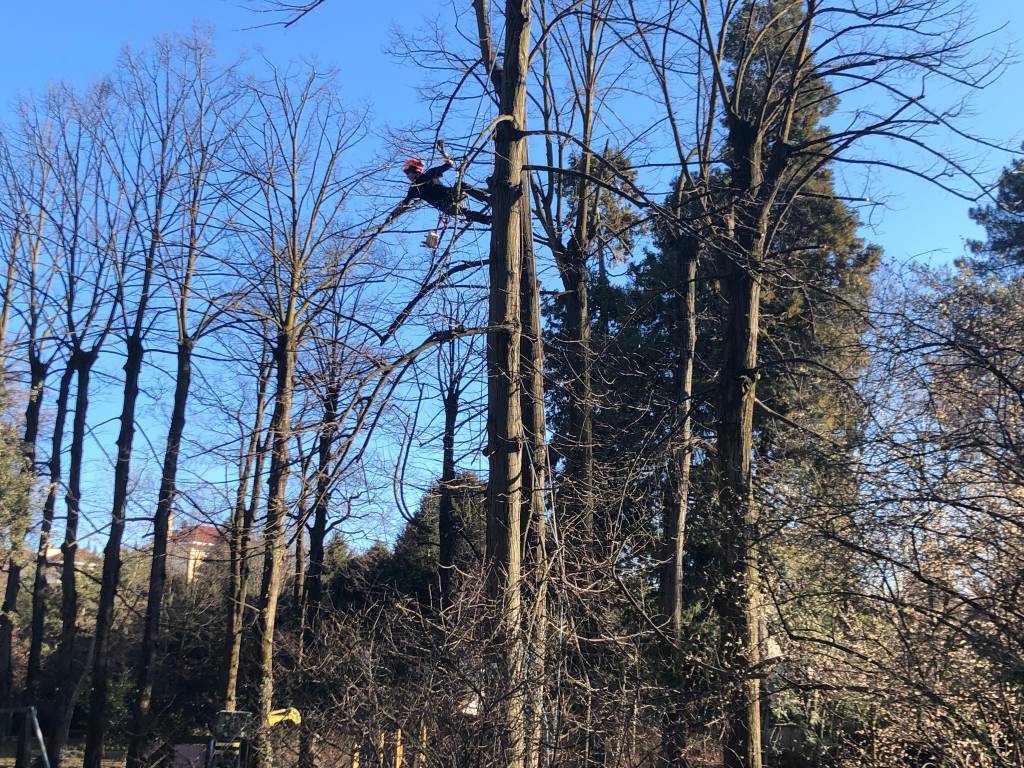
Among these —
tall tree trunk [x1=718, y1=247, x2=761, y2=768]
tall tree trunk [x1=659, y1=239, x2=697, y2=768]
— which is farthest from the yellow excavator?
tall tree trunk [x1=718, y1=247, x2=761, y2=768]

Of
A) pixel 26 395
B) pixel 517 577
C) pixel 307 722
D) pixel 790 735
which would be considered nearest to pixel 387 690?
pixel 517 577

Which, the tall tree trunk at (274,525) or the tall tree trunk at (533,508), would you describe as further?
the tall tree trunk at (274,525)

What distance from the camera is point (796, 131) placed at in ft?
57.9

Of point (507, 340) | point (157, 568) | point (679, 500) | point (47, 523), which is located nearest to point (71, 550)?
point (47, 523)

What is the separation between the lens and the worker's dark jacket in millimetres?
7082

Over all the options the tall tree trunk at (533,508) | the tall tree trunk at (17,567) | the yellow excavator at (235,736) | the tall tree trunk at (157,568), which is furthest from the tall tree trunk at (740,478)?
the tall tree trunk at (17,567)

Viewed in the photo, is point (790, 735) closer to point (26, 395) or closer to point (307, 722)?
point (307, 722)

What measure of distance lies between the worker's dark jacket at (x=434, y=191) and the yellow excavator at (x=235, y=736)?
578cm

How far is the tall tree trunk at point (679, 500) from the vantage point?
8953 mm

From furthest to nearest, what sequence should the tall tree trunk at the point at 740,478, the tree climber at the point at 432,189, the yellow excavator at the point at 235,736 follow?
1. the yellow excavator at the point at 235,736
2. the tall tree trunk at the point at 740,478
3. the tree climber at the point at 432,189

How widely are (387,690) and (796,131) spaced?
15.8 metres

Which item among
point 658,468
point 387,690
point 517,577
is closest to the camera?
point 387,690

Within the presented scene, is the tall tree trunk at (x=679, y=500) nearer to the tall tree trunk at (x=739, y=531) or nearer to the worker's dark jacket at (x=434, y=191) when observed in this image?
the tall tree trunk at (x=739, y=531)

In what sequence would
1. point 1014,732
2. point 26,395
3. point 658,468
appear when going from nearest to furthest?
point 1014,732, point 658,468, point 26,395
